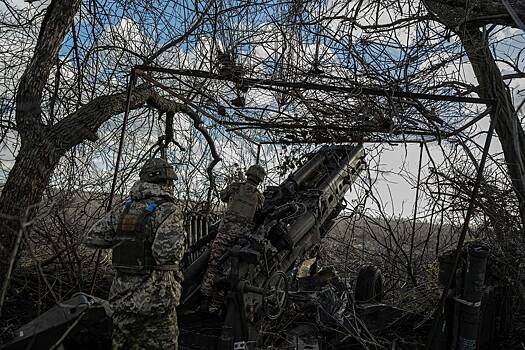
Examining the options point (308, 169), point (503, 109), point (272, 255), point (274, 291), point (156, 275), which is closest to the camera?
point (156, 275)

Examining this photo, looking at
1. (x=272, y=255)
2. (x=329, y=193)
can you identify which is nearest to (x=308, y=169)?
(x=329, y=193)

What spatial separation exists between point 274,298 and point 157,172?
6.10 ft

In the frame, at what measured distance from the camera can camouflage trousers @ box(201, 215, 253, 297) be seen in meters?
6.46

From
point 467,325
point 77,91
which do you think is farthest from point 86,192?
point 467,325

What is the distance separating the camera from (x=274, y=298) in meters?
5.61

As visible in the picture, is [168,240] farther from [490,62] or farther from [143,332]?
[490,62]

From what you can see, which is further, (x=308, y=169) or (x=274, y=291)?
(x=308, y=169)

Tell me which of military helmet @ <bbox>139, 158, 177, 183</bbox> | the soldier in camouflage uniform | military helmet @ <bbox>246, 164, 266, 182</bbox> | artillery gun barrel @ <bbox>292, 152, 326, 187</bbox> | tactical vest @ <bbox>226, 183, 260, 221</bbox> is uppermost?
artillery gun barrel @ <bbox>292, 152, 326, 187</bbox>

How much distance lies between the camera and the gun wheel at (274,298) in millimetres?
5379

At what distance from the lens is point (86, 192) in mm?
8375

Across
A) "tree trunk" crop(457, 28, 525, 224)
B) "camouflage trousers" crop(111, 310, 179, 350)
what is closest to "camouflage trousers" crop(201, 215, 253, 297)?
"camouflage trousers" crop(111, 310, 179, 350)

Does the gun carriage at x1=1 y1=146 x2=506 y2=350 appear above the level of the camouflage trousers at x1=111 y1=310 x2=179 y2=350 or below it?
above

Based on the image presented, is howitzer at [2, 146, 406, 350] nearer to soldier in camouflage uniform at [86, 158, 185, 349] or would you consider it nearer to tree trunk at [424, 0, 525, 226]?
soldier in camouflage uniform at [86, 158, 185, 349]

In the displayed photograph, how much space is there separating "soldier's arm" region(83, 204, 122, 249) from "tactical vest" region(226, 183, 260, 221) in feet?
7.70
